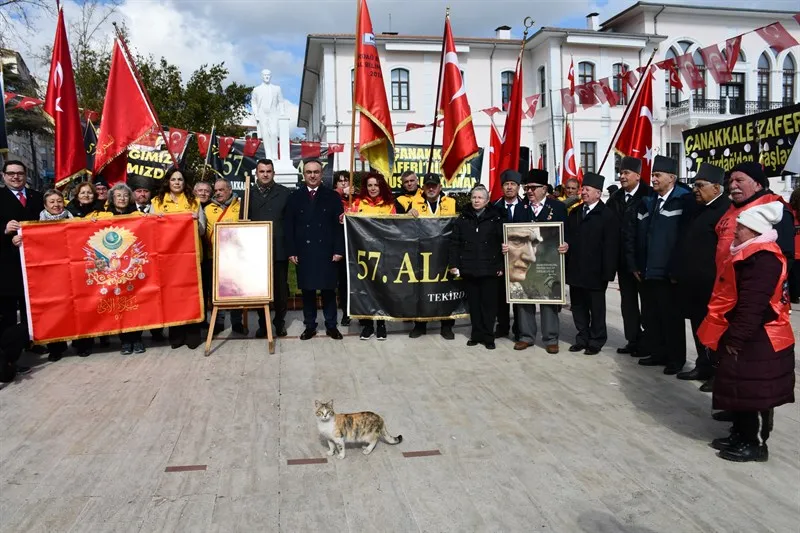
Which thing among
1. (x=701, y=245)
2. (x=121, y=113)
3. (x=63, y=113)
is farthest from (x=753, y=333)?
(x=63, y=113)

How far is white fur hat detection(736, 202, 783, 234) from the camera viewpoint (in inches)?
153

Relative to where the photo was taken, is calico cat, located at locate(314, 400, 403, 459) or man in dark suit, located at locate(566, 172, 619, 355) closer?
calico cat, located at locate(314, 400, 403, 459)

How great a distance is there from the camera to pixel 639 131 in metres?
8.93

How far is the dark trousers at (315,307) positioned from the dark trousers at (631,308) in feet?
11.3

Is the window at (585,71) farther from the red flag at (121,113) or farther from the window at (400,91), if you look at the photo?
the red flag at (121,113)

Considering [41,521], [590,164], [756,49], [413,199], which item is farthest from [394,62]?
[41,521]

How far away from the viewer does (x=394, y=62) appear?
125 feet

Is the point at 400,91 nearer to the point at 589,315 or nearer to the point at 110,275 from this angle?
the point at 589,315

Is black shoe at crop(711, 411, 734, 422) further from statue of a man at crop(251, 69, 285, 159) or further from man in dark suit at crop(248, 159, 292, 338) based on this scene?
statue of a man at crop(251, 69, 285, 159)

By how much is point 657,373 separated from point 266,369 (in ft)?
13.1

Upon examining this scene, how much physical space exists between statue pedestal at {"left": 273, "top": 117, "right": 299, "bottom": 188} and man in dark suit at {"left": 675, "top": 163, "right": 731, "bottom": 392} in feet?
36.7

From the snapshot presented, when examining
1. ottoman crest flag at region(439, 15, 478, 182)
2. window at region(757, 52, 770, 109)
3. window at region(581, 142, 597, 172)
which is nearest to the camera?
ottoman crest flag at region(439, 15, 478, 182)

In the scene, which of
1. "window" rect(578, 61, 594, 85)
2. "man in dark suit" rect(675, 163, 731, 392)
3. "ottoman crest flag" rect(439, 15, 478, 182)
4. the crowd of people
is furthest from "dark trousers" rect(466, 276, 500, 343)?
"window" rect(578, 61, 594, 85)

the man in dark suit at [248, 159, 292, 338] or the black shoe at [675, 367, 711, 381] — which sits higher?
the man in dark suit at [248, 159, 292, 338]
